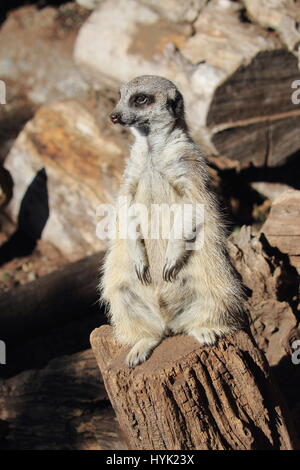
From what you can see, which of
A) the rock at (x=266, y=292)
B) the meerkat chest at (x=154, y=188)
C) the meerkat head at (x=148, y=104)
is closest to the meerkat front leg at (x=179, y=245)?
the meerkat chest at (x=154, y=188)

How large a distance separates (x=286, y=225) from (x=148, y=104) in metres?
1.10

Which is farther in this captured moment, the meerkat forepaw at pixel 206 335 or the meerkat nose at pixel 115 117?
the meerkat nose at pixel 115 117

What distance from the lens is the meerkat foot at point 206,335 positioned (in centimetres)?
248

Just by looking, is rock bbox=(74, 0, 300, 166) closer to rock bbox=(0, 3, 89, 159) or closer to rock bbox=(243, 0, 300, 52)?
rock bbox=(243, 0, 300, 52)

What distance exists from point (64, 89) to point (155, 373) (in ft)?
16.4

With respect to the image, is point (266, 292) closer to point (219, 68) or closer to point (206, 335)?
point (206, 335)

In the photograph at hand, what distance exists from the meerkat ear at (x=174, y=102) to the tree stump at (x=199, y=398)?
1.02 meters

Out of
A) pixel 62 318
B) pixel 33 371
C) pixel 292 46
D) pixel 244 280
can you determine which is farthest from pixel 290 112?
pixel 33 371

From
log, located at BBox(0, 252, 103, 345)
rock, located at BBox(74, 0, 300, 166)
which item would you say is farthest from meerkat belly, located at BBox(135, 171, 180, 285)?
rock, located at BBox(74, 0, 300, 166)

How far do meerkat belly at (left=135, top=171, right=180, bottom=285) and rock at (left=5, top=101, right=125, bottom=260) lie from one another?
1.84m

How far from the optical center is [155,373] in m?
2.35

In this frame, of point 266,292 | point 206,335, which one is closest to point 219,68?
point 266,292

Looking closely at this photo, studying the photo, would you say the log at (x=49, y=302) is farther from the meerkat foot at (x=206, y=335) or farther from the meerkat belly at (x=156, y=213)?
the meerkat foot at (x=206, y=335)

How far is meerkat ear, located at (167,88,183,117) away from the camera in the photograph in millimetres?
2805
